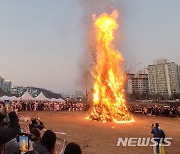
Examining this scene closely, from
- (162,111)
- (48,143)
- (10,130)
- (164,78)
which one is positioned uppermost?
(164,78)

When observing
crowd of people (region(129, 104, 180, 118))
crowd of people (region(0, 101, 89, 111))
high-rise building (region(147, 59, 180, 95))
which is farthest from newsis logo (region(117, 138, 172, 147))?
high-rise building (region(147, 59, 180, 95))

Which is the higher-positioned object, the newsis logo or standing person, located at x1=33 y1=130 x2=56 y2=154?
standing person, located at x1=33 y1=130 x2=56 y2=154

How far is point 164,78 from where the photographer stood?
16150 centimetres

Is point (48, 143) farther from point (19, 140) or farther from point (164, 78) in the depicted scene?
point (164, 78)

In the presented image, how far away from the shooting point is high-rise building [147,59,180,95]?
154750 millimetres

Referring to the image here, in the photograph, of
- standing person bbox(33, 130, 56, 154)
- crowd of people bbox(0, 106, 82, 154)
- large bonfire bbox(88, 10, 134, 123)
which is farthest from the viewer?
large bonfire bbox(88, 10, 134, 123)

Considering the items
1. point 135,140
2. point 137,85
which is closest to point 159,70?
point 137,85

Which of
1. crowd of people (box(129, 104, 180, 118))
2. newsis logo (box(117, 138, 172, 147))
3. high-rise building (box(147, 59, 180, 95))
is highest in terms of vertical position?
high-rise building (box(147, 59, 180, 95))

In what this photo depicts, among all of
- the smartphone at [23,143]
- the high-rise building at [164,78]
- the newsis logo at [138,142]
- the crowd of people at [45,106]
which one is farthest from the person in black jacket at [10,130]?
the high-rise building at [164,78]

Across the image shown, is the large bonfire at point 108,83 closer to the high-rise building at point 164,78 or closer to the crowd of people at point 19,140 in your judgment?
the crowd of people at point 19,140

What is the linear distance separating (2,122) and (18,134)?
2.50 ft

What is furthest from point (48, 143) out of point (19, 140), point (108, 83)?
point (108, 83)

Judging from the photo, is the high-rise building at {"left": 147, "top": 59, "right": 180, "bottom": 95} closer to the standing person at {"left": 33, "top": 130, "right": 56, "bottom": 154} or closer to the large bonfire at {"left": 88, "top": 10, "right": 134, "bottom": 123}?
the large bonfire at {"left": 88, "top": 10, "right": 134, "bottom": 123}

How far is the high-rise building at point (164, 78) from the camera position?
154750 mm
